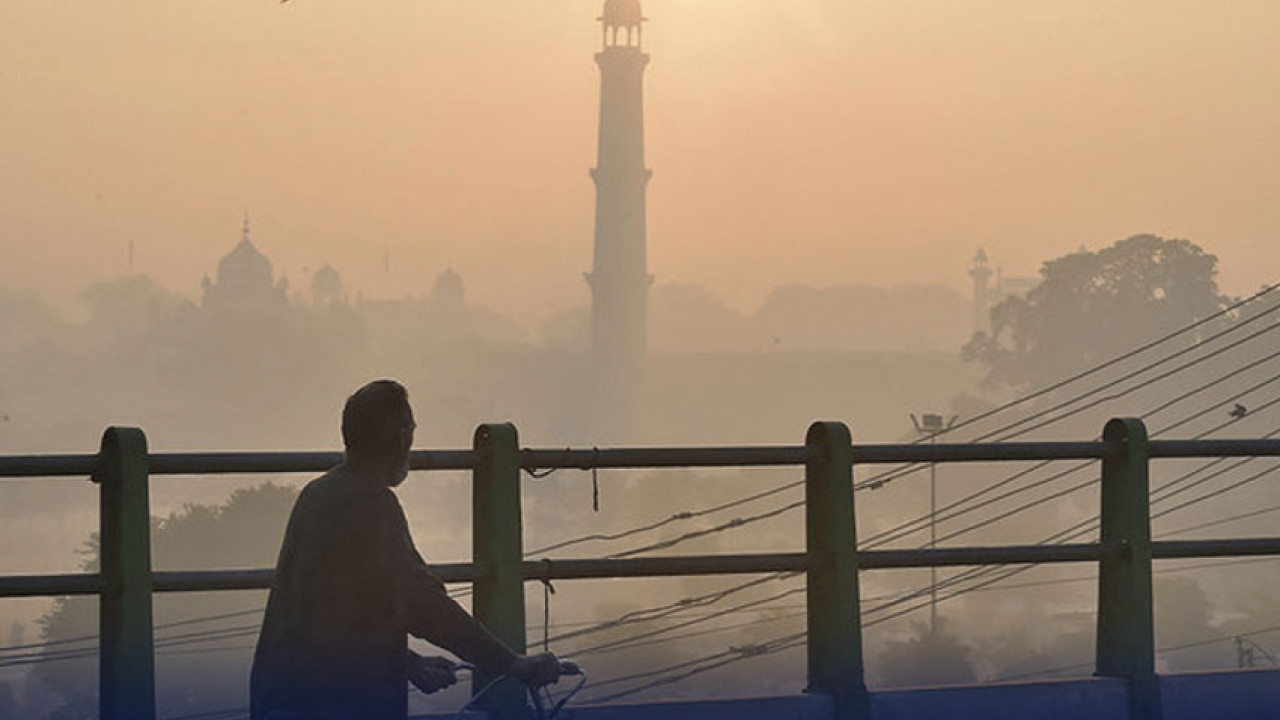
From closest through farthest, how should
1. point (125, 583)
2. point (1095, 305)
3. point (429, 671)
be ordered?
1. point (429, 671)
2. point (125, 583)
3. point (1095, 305)

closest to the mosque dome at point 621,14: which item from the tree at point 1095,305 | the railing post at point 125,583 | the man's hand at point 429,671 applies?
the tree at point 1095,305

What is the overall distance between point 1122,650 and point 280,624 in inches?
205

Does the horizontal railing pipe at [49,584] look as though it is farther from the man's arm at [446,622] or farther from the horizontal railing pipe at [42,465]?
the man's arm at [446,622]

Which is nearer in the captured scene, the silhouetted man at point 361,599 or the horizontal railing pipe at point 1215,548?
the silhouetted man at point 361,599

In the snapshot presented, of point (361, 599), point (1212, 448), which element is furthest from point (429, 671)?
point (1212, 448)

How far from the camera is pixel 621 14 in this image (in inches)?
6895

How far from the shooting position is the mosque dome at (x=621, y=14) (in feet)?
575

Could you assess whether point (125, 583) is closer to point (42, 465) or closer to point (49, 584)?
point (49, 584)

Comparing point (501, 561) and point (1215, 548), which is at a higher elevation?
point (1215, 548)

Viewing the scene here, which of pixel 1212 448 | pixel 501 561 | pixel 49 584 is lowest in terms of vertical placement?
pixel 49 584

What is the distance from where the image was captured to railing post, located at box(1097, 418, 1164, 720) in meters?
10.5

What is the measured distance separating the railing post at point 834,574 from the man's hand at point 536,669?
3505 mm

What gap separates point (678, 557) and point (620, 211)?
149 metres

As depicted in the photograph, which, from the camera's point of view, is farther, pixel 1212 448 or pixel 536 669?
pixel 1212 448
